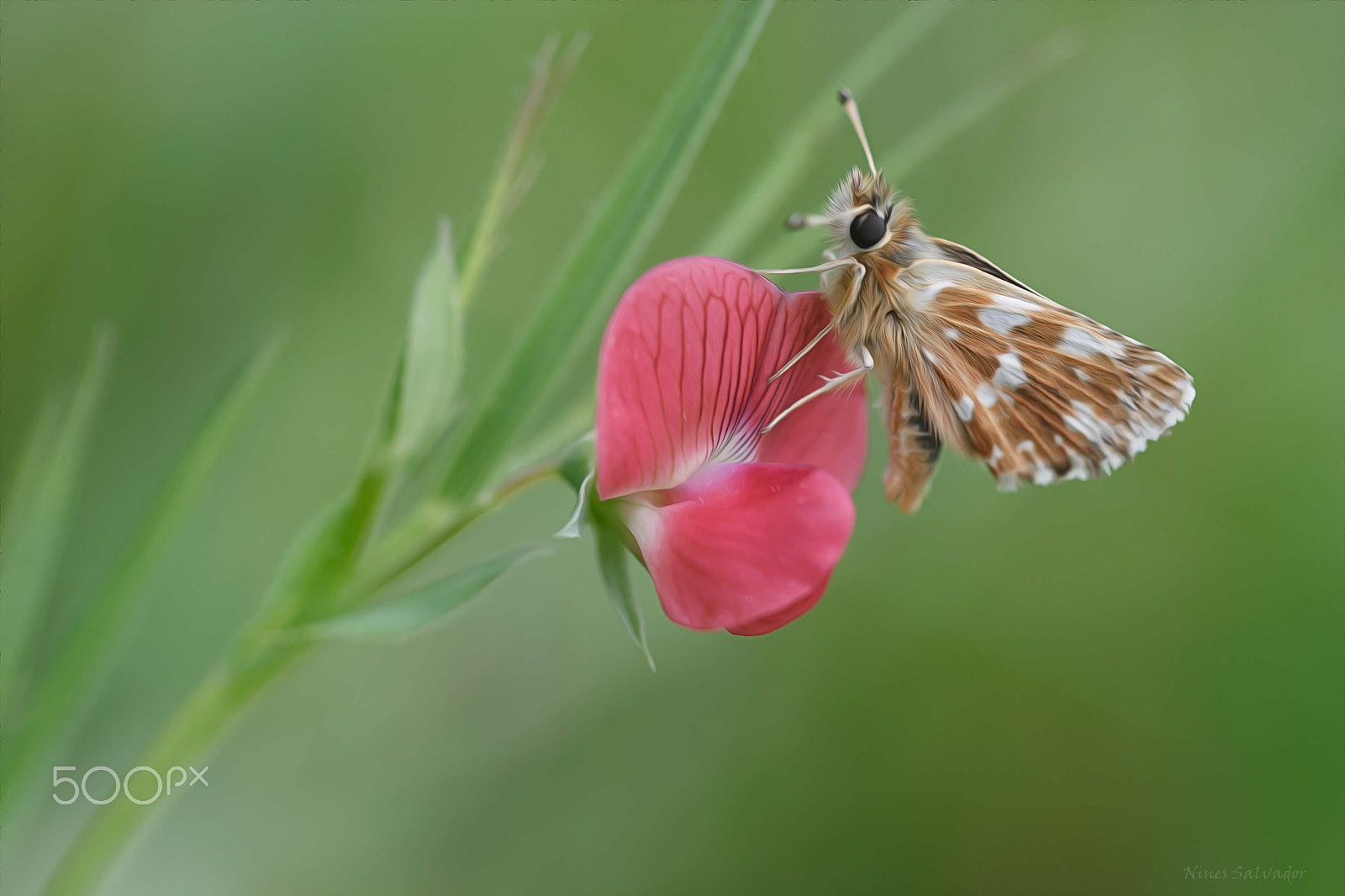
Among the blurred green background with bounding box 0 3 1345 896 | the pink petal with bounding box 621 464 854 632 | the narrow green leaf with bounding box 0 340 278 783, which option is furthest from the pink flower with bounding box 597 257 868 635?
the blurred green background with bounding box 0 3 1345 896

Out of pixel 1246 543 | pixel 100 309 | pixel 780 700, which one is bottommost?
pixel 780 700

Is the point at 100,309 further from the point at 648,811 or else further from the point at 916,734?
the point at 916,734

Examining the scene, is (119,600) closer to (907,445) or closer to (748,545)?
(748,545)

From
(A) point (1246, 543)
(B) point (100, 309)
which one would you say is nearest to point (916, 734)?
(A) point (1246, 543)

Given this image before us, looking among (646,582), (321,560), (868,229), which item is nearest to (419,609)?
(321,560)

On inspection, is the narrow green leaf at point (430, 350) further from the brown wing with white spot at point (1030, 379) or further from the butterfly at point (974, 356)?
the brown wing with white spot at point (1030, 379)

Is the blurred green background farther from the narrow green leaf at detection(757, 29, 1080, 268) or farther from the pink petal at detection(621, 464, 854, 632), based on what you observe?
the pink petal at detection(621, 464, 854, 632)

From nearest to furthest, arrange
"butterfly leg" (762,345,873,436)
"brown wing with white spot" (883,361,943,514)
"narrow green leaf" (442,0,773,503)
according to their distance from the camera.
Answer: "narrow green leaf" (442,0,773,503) → "butterfly leg" (762,345,873,436) → "brown wing with white spot" (883,361,943,514)
